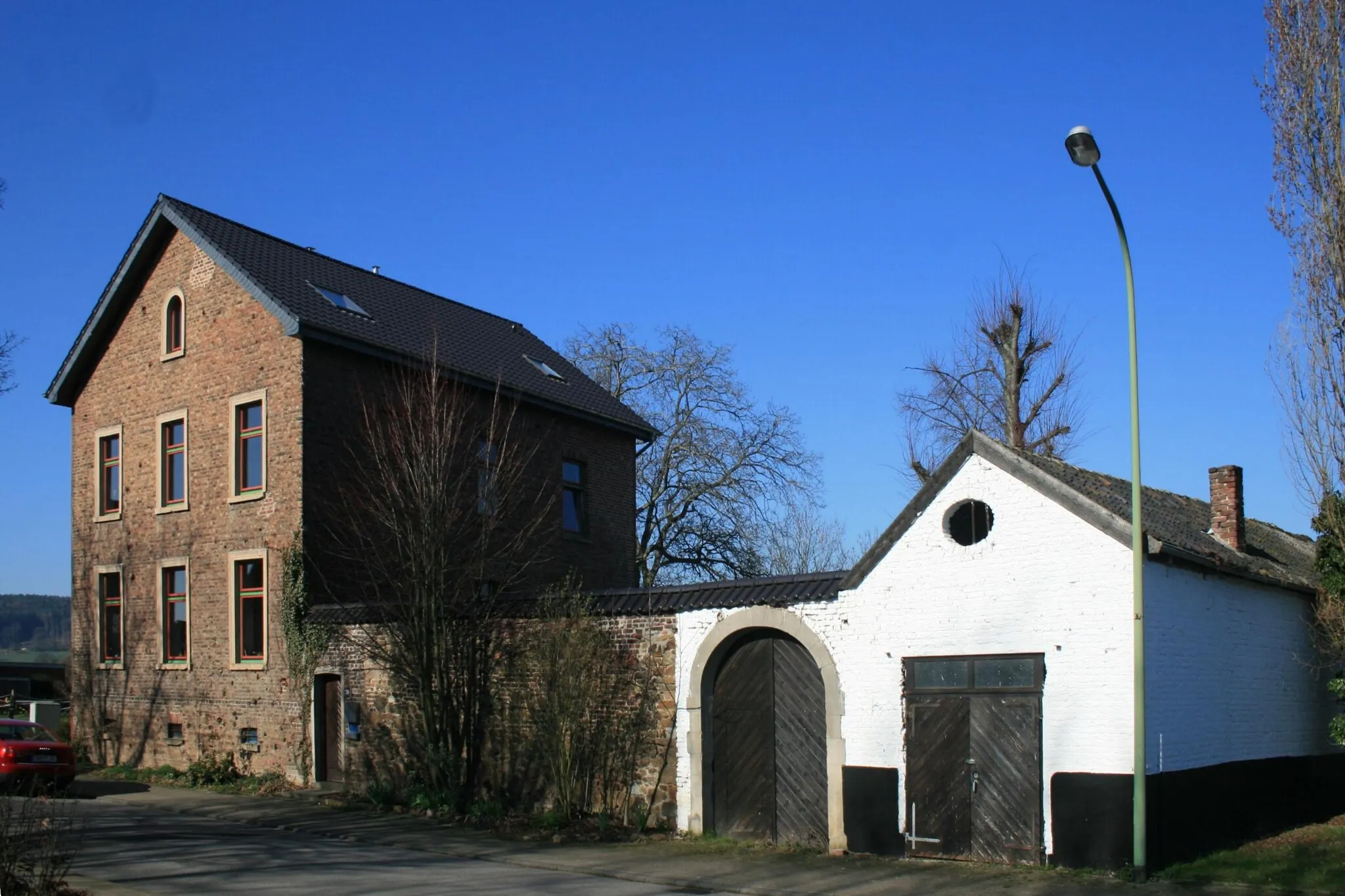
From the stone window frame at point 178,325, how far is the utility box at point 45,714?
28.8 feet

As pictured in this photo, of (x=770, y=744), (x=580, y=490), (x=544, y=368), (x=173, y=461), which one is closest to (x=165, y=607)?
(x=173, y=461)

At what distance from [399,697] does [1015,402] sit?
17372 mm

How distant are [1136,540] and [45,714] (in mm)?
25129

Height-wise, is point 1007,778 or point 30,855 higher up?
point 30,855

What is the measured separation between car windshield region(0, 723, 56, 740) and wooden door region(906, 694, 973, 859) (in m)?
14.9

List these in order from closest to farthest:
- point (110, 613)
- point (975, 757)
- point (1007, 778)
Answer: point (1007, 778) → point (975, 757) → point (110, 613)

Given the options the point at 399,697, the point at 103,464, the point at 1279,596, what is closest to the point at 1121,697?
the point at 1279,596

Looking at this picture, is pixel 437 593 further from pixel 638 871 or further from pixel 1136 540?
pixel 1136 540

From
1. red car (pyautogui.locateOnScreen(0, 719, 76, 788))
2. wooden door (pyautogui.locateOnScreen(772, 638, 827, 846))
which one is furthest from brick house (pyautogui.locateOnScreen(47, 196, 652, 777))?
wooden door (pyautogui.locateOnScreen(772, 638, 827, 846))

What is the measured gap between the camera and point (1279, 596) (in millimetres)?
17406

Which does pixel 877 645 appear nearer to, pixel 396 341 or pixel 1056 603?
pixel 1056 603

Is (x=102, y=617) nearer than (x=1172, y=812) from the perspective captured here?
No

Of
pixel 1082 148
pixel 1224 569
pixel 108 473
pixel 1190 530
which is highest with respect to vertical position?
pixel 1082 148

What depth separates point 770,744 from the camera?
16.8 meters
